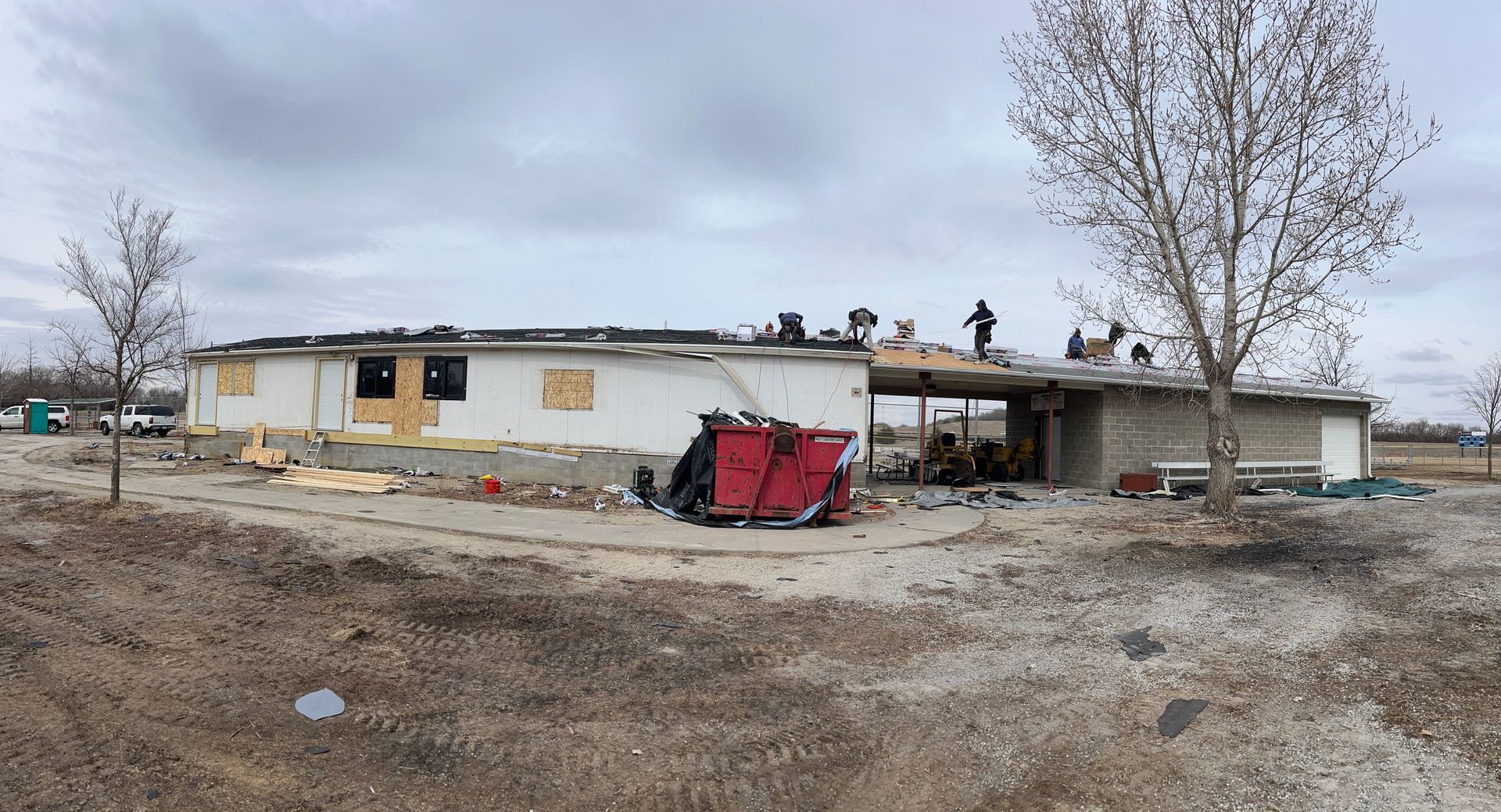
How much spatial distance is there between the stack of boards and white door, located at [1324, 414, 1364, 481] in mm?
26627

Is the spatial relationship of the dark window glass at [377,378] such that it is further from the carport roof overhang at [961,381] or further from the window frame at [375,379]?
the carport roof overhang at [961,381]

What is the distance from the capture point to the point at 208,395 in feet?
72.3

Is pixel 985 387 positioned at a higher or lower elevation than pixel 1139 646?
higher

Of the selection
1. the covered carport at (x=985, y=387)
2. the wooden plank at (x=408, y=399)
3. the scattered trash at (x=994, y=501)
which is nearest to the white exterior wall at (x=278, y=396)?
the wooden plank at (x=408, y=399)

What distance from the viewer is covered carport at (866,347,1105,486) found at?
58.1 ft

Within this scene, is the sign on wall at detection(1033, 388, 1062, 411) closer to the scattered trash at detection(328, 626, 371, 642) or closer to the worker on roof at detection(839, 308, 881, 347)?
the worker on roof at detection(839, 308, 881, 347)

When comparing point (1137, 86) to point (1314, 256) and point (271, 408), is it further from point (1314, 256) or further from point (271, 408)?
point (271, 408)

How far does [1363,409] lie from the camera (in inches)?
960

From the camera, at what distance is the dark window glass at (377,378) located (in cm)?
1886

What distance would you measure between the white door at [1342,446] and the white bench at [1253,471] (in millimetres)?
823

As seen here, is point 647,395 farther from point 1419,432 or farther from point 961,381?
point 1419,432

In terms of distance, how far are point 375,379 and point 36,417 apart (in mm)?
32308

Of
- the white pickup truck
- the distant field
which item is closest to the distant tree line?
the distant field

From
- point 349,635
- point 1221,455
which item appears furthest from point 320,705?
point 1221,455
